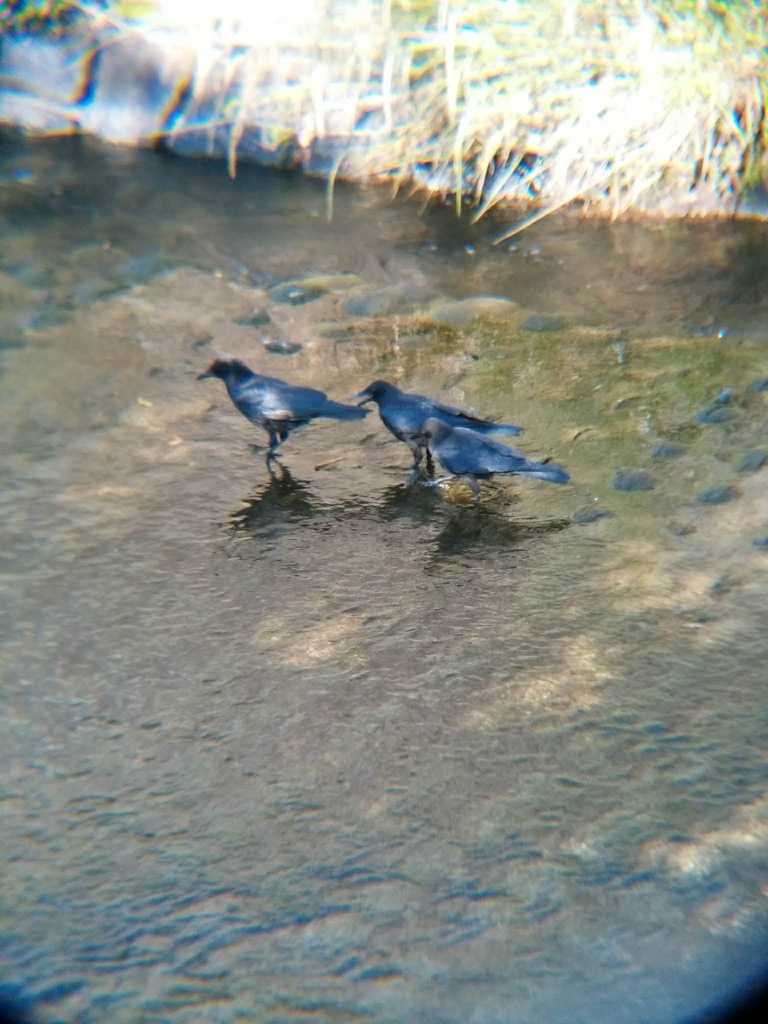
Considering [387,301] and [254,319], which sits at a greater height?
[387,301]

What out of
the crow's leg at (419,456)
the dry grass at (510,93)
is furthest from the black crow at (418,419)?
the dry grass at (510,93)

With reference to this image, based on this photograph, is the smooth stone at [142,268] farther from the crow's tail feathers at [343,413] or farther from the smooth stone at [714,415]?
the smooth stone at [714,415]

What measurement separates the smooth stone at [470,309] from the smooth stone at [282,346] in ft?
2.38

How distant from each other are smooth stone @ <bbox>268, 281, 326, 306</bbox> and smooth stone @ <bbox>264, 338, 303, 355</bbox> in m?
0.45

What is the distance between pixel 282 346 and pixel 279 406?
41.2 inches

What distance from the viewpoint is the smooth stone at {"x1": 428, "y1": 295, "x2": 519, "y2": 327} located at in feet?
18.5

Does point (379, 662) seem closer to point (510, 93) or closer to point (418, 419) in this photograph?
point (418, 419)

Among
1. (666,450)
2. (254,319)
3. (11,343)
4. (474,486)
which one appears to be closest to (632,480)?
(666,450)

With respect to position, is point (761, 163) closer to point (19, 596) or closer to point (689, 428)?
point (689, 428)

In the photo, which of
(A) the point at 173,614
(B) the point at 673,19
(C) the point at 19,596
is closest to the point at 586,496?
(A) the point at 173,614

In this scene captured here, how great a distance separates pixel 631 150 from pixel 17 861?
5.42m

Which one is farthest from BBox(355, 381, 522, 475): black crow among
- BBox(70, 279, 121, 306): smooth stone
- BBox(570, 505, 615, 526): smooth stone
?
BBox(70, 279, 121, 306): smooth stone

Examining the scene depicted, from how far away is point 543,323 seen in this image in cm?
561

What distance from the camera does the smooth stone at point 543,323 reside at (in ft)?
18.2
